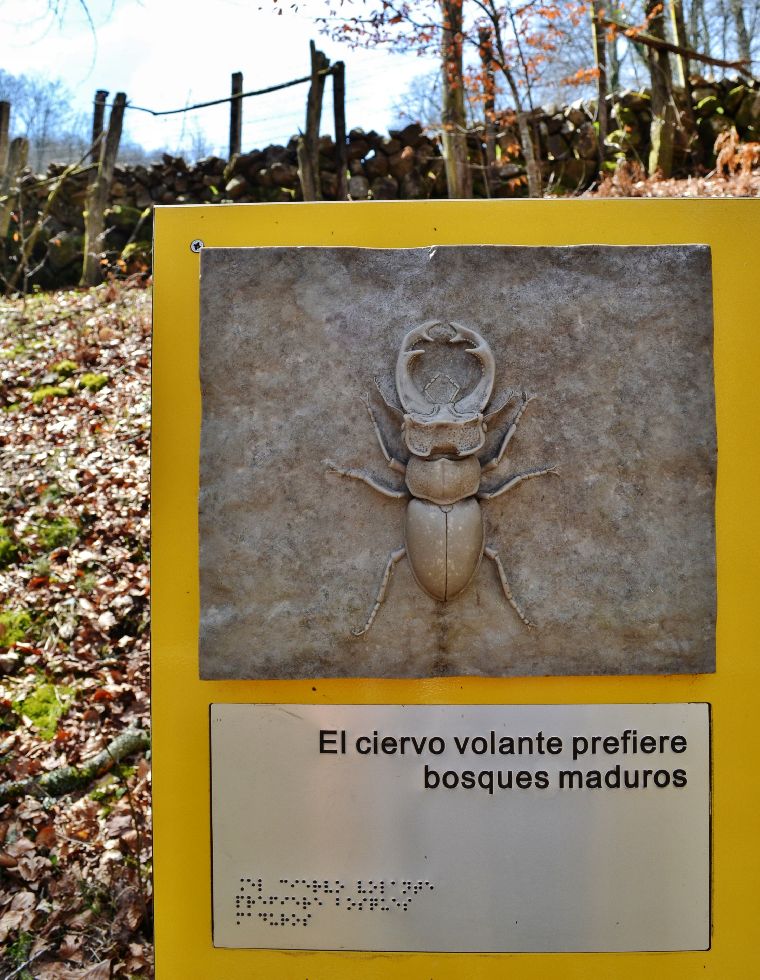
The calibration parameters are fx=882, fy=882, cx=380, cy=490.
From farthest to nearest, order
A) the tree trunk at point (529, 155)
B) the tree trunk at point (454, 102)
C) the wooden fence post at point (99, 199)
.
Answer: the wooden fence post at point (99, 199)
the tree trunk at point (529, 155)
the tree trunk at point (454, 102)

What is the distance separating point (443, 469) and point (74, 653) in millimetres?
2702

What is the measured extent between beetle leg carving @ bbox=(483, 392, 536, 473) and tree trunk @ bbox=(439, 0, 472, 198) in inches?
246

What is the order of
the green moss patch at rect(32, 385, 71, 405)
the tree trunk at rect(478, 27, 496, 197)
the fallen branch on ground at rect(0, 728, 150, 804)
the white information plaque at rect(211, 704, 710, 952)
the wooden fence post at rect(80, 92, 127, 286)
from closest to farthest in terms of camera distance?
the white information plaque at rect(211, 704, 710, 952) < the fallen branch on ground at rect(0, 728, 150, 804) < the green moss patch at rect(32, 385, 71, 405) < the tree trunk at rect(478, 27, 496, 197) < the wooden fence post at rect(80, 92, 127, 286)

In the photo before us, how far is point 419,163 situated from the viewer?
36.7 ft

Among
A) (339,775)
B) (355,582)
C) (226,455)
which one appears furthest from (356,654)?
(226,455)

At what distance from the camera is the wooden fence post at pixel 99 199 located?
10.2m

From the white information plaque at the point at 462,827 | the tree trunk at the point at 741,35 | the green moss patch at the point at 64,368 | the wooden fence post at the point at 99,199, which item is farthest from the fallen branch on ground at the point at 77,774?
the tree trunk at the point at 741,35

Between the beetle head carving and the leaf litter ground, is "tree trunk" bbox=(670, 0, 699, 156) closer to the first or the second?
the leaf litter ground

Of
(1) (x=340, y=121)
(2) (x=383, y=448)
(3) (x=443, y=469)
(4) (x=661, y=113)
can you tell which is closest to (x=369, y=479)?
(2) (x=383, y=448)

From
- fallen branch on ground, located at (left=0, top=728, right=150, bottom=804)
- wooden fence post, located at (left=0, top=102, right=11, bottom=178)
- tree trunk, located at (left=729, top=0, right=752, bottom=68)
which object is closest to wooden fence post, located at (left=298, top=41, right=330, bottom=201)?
wooden fence post, located at (left=0, top=102, right=11, bottom=178)

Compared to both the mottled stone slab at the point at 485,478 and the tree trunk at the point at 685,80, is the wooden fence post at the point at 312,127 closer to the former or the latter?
the tree trunk at the point at 685,80

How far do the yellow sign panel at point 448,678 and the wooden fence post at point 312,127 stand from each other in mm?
6616

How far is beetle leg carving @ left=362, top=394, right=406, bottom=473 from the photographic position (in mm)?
2738

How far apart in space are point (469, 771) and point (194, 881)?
37.7 inches
